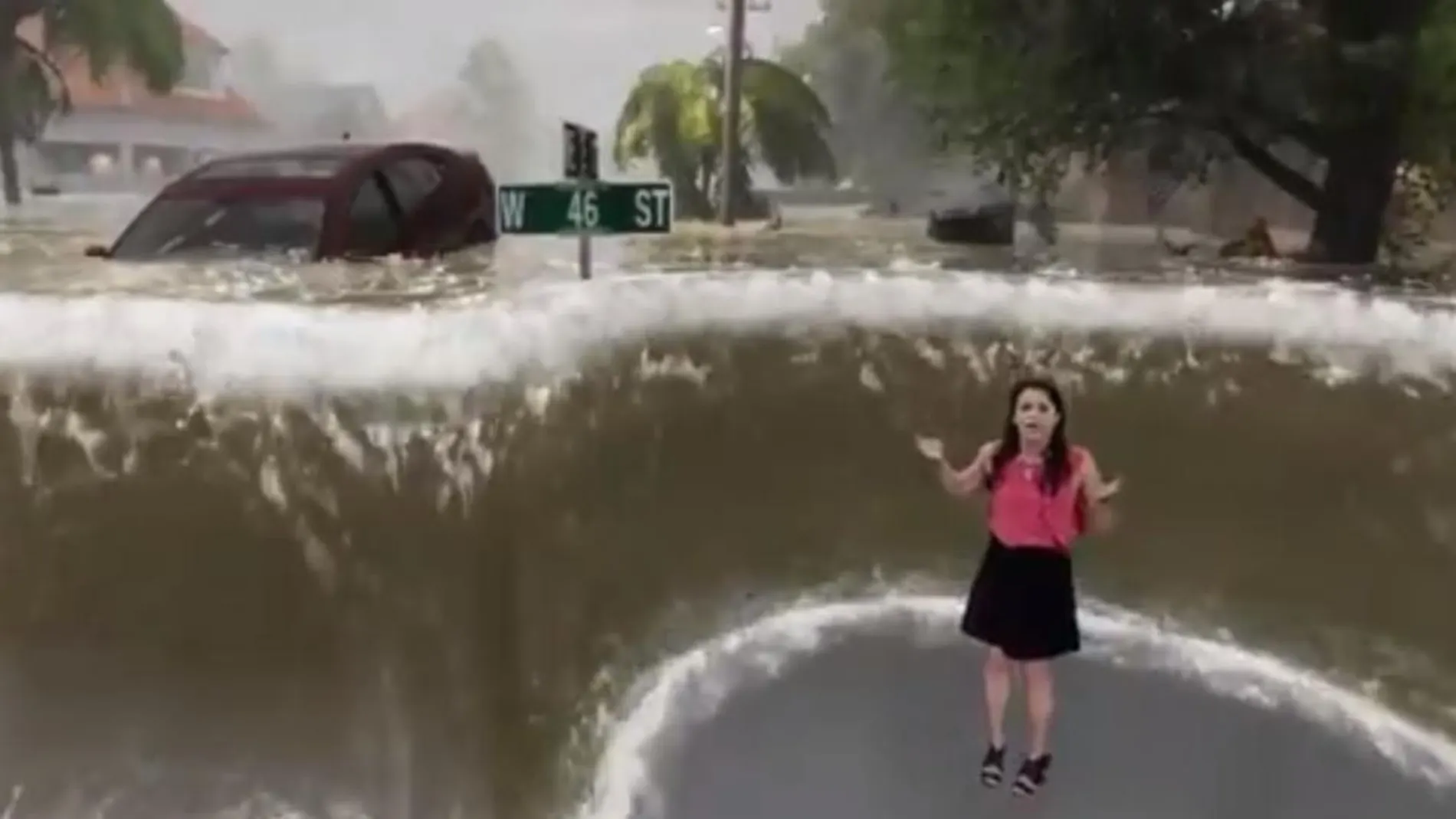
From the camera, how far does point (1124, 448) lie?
4.41 feet

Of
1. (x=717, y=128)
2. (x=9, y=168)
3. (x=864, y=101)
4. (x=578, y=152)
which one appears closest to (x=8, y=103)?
(x=9, y=168)

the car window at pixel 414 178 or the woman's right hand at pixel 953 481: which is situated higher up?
the car window at pixel 414 178

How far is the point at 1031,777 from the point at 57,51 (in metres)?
0.97

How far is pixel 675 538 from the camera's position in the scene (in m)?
1.32

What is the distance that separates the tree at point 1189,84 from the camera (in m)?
1.29

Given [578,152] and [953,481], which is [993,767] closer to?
[953,481]

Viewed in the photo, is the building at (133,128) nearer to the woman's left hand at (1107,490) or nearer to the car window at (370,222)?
the car window at (370,222)

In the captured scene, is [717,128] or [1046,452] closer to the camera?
[1046,452]

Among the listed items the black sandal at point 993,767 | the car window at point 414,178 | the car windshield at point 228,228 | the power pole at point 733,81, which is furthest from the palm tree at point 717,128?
the black sandal at point 993,767

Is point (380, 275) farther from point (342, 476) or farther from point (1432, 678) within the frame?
point (1432, 678)

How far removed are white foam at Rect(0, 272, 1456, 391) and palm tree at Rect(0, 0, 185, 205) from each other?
0.18 m

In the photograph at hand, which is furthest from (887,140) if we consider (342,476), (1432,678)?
(1432,678)

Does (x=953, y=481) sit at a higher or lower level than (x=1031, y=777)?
higher

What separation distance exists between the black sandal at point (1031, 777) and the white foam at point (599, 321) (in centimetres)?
36
